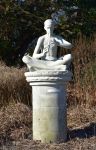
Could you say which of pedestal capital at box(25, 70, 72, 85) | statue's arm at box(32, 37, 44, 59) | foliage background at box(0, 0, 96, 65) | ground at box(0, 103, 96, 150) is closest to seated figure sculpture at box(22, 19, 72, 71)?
statue's arm at box(32, 37, 44, 59)

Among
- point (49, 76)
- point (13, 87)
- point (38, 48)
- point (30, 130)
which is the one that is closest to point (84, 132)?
point (30, 130)

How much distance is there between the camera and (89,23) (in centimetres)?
1182

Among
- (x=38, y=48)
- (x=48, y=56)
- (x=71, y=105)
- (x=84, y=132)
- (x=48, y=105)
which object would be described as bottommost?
(x=84, y=132)

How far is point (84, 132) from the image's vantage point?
23.7 feet

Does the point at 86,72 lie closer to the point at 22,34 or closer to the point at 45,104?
the point at 45,104

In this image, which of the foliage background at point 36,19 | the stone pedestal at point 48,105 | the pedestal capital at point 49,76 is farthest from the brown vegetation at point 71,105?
the foliage background at point 36,19

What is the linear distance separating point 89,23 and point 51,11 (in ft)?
3.23

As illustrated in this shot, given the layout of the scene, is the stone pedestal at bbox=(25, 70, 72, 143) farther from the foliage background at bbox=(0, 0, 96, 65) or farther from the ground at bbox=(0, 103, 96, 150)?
the foliage background at bbox=(0, 0, 96, 65)

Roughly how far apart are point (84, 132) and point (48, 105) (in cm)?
96

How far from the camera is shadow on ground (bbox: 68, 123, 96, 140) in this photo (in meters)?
6.98

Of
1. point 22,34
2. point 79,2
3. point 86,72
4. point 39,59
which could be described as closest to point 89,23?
point 79,2

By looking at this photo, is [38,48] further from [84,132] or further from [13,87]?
[13,87]

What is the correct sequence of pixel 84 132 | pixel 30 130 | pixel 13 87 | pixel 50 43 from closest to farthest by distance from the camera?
pixel 50 43 < pixel 84 132 < pixel 30 130 < pixel 13 87

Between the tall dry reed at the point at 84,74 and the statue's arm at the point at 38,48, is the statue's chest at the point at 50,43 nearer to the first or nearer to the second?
the statue's arm at the point at 38,48
